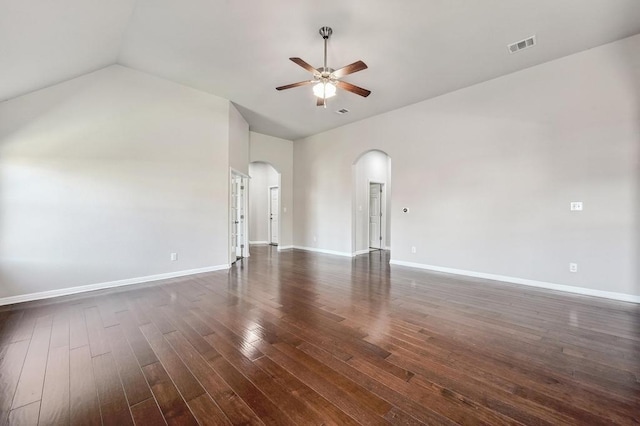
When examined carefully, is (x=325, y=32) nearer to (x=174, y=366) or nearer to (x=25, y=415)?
(x=174, y=366)

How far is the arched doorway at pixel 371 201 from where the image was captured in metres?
7.39

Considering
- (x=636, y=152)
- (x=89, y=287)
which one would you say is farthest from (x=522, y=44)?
(x=89, y=287)

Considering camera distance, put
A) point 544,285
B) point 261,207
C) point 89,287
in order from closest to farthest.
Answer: point 89,287 → point 544,285 → point 261,207

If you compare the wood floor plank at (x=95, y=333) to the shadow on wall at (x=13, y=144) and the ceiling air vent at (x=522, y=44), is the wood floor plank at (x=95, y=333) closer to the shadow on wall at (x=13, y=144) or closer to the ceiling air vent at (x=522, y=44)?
the shadow on wall at (x=13, y=144)

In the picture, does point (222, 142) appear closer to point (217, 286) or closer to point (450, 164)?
point (217, 286)

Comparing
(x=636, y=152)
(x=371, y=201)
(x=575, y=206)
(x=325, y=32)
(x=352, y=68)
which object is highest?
(x=325, y=32)

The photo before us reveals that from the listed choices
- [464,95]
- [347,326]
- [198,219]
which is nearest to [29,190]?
[198,219]

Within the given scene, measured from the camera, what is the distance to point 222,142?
5539 mm

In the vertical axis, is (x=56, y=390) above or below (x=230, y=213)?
below

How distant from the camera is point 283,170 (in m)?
8.48

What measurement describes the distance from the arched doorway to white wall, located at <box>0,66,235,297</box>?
3.61 meters

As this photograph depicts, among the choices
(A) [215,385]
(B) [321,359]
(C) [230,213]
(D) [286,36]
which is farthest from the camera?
(C) [230,213]

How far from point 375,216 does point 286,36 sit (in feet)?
20.6

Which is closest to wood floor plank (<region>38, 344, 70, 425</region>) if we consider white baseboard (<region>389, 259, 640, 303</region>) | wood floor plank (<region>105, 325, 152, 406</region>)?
wood floor plank (<region>105, 325, 152, 406</region>)
